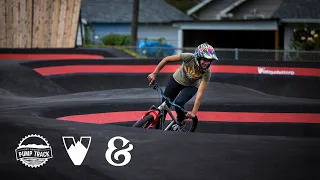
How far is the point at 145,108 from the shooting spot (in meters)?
14.6

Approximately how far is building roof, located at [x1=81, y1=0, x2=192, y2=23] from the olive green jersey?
40510mm

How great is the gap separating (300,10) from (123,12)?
17972mm

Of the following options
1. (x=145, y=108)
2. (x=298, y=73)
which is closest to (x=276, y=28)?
(x=298, y=73)

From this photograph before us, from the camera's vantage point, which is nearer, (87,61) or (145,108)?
(145,108)

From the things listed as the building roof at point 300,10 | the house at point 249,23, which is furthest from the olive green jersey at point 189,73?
the building roof at point 300,10

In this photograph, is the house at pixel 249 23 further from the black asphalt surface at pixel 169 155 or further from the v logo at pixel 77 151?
the v logo at pixel 77 151

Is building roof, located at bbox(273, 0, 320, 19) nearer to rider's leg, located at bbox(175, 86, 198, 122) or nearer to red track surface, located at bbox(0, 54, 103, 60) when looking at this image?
red track surface, located at bbox(0, 54, 103, 60)

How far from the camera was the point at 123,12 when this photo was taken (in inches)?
2173

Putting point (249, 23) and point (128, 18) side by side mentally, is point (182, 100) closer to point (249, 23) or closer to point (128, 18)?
point (249, 23)

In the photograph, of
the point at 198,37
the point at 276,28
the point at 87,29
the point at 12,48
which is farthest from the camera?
the point at 87,29

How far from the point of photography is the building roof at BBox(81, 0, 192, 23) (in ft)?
177

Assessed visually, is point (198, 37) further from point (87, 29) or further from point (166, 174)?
point (166, 174)

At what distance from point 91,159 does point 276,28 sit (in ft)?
104

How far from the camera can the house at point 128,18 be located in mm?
52812
